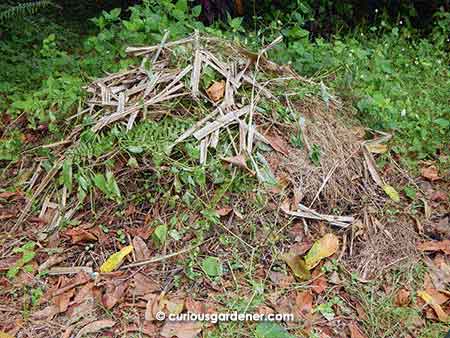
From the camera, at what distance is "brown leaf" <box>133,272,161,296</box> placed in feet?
7.93

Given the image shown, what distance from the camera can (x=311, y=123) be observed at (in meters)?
2.98

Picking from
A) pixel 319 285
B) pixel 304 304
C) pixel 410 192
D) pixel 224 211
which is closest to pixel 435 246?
pixel 410 192

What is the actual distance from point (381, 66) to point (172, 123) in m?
1.57

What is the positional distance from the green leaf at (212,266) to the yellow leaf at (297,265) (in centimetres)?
28

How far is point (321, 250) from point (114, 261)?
887 millimetres

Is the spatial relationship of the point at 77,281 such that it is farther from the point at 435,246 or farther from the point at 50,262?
the point at 435,246

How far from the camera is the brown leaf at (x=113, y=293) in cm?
236

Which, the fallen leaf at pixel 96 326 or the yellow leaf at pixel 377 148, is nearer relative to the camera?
the fallen leaf at pixel 96 326

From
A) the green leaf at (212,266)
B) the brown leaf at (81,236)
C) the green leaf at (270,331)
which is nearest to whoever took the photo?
the green leaf at (270,331)

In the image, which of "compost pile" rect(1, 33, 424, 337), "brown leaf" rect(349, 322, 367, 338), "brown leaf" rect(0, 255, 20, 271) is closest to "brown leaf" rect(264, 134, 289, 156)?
"compost pile" rect(1, 33, 424, 337)

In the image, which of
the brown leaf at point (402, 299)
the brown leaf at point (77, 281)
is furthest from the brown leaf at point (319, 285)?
the brown leaf at point (77, 281)

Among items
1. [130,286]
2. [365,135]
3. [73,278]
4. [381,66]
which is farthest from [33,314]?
[381,66]

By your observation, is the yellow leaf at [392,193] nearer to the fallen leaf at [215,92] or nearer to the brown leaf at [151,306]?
the fallen leaf at [215,92]

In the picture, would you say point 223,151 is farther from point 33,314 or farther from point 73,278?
point 33,314
